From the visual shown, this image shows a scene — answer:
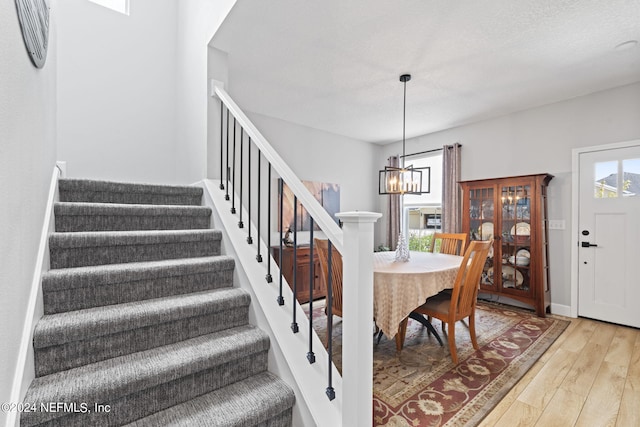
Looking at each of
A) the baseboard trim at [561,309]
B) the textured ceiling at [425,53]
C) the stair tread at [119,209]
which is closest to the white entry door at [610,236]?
the baseboard trim at [561,309]

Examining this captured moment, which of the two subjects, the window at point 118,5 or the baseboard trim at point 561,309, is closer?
the window at point 118,5

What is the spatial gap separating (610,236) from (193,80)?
4714 mm

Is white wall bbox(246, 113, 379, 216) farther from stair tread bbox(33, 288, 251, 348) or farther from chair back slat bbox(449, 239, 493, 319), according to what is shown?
stair tread bbox(33, 288, 251, 348)

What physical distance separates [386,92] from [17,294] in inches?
135

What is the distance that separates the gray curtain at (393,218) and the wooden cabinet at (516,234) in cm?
142

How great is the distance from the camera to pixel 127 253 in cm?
171

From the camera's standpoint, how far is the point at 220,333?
1544 mm

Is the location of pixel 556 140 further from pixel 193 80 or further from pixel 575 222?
pixel 193 80

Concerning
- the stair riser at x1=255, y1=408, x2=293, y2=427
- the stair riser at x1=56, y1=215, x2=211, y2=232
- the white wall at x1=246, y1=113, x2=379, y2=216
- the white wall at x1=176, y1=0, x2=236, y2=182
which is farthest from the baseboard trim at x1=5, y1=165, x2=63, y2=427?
the white wall at x1=246, y1=113, x2=379, y2=216

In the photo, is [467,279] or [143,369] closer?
[143,369]

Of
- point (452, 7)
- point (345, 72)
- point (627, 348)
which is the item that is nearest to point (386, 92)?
point (345, 72)

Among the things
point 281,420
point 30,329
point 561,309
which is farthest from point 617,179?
point 30,329

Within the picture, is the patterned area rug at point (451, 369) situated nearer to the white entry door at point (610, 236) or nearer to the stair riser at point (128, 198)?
the white entry door at point (610, 236)

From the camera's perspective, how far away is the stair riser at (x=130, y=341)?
1167 millimetres
